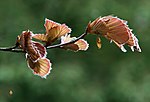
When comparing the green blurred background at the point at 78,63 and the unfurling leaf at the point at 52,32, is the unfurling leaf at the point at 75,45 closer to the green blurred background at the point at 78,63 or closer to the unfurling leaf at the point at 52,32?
the unfurling leaf at the point at 52,32

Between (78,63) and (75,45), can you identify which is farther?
(78,63)

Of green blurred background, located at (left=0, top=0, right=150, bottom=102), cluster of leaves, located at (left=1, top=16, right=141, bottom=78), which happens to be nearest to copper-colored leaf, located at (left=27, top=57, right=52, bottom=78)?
cluster of leaves, located at (left=1, top=16, right=141, bottom=78)

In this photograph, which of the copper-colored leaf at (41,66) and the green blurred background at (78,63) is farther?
the green blurred background at (78,63)

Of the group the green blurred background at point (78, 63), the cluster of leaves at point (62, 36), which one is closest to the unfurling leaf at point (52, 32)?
the cluster of leaves at point (62, 36)

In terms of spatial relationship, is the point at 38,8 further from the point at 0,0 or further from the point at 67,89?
the point at 67,89

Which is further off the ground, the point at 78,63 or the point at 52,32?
the point at 78,63

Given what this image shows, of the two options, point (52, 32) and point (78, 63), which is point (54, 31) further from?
point (78, 63)

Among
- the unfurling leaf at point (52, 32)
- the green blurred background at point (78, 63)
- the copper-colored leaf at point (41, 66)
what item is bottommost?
the copper-colored leaf at point (41, 66)

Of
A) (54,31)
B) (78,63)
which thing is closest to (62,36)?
(54,31)
